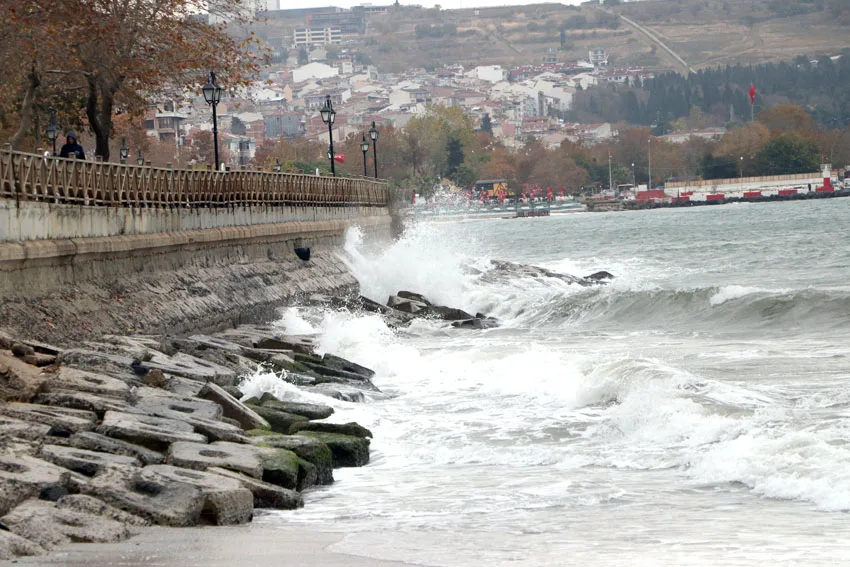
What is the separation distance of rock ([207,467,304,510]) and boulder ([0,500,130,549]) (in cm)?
138

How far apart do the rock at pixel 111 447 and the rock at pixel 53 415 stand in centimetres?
26

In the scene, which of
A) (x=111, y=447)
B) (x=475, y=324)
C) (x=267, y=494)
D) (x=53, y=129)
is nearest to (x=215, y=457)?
(x=267, y=494)

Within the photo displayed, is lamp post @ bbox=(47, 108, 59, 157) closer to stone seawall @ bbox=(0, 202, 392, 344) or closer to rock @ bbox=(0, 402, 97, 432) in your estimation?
stone seawall @ bbox=(0, 202, 392, 344)

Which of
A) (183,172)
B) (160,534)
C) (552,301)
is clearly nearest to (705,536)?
(160,534)

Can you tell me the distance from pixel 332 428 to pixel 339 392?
10.0 feet

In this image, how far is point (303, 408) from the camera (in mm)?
13164

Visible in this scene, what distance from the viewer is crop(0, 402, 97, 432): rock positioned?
10.0 meters

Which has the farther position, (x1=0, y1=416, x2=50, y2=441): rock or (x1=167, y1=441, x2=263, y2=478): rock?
(x1=167, y1=441, x2=263, y2=478): rock

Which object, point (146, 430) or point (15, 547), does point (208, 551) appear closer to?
point (15, 547)

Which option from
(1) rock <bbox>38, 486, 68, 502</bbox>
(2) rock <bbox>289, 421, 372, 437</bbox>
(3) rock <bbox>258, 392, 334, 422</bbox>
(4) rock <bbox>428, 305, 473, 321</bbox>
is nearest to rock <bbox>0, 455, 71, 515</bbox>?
(1) rock <bbox>38, 486, 68, 502</bbox>

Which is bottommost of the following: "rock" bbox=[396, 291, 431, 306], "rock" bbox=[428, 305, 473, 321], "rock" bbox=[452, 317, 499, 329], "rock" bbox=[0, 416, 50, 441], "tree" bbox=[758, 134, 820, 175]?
"rock" bbox=[452, 317, 499, 329]

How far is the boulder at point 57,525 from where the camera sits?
25.0 ft

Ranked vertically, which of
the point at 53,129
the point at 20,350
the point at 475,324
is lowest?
the point at 475,324

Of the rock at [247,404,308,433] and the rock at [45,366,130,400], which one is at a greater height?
the rock at [45,366,130,400]
